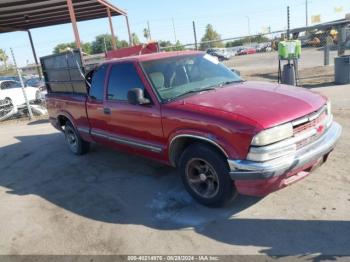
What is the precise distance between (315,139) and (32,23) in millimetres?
17228

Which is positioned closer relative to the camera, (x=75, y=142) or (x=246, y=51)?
(x=75, y=142)

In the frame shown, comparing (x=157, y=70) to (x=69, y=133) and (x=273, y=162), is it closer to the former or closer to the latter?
(x=273, y=162)

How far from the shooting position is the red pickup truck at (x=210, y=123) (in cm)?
363

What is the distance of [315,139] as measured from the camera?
13.2 feet

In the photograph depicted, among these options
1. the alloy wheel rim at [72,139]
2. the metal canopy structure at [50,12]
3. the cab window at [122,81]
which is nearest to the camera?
the cab window at [122,81]

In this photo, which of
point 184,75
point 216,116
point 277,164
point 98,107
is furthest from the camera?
point 98,107

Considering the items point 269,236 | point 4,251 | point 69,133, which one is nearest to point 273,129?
point 269,236

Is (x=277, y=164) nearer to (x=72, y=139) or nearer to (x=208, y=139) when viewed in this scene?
(x=208, y=139)

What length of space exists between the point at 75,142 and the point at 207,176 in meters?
3.93

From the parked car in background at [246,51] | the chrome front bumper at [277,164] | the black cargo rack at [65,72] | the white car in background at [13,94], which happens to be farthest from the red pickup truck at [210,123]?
the parked car in background at [246,51]

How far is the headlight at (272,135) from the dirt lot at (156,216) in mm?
928

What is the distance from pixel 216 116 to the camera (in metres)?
3.84

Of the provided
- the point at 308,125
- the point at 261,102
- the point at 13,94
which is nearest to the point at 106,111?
the point at 261,102

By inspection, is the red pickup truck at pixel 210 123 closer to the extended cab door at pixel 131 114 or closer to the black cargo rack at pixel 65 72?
the extended cab door at pixel 131 114
